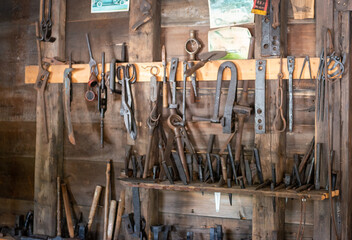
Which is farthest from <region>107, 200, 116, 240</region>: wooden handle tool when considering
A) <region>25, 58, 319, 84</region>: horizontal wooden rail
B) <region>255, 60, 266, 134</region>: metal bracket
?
<region>255, 60, 266, 134</region>: metal bracket

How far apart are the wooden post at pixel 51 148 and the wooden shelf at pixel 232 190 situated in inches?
29.6

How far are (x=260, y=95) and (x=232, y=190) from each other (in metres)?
0.69

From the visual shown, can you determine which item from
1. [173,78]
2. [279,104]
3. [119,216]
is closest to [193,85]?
[173,78]

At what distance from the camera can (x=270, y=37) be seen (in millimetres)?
2711

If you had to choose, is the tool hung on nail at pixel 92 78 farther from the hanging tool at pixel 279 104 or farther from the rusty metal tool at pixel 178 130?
the hanging tool at pixel 279 104

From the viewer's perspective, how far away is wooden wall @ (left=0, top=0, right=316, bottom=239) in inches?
109

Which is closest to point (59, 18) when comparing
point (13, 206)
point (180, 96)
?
point (180, 96)

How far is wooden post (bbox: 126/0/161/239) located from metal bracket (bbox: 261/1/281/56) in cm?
81

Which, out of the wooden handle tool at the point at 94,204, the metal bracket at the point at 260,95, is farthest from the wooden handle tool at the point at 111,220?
the metal bracket at the point at 260,95

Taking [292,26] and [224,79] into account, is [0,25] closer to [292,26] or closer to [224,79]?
[224,79]

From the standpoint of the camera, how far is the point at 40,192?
3.27 metres

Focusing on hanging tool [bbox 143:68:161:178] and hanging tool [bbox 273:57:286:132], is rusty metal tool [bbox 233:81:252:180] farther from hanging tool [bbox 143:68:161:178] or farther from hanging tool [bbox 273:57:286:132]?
hanging tool [bbox 143:68:161:178]

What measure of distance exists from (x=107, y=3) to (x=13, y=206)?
1.96 metres

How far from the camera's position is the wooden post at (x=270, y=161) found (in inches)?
107
